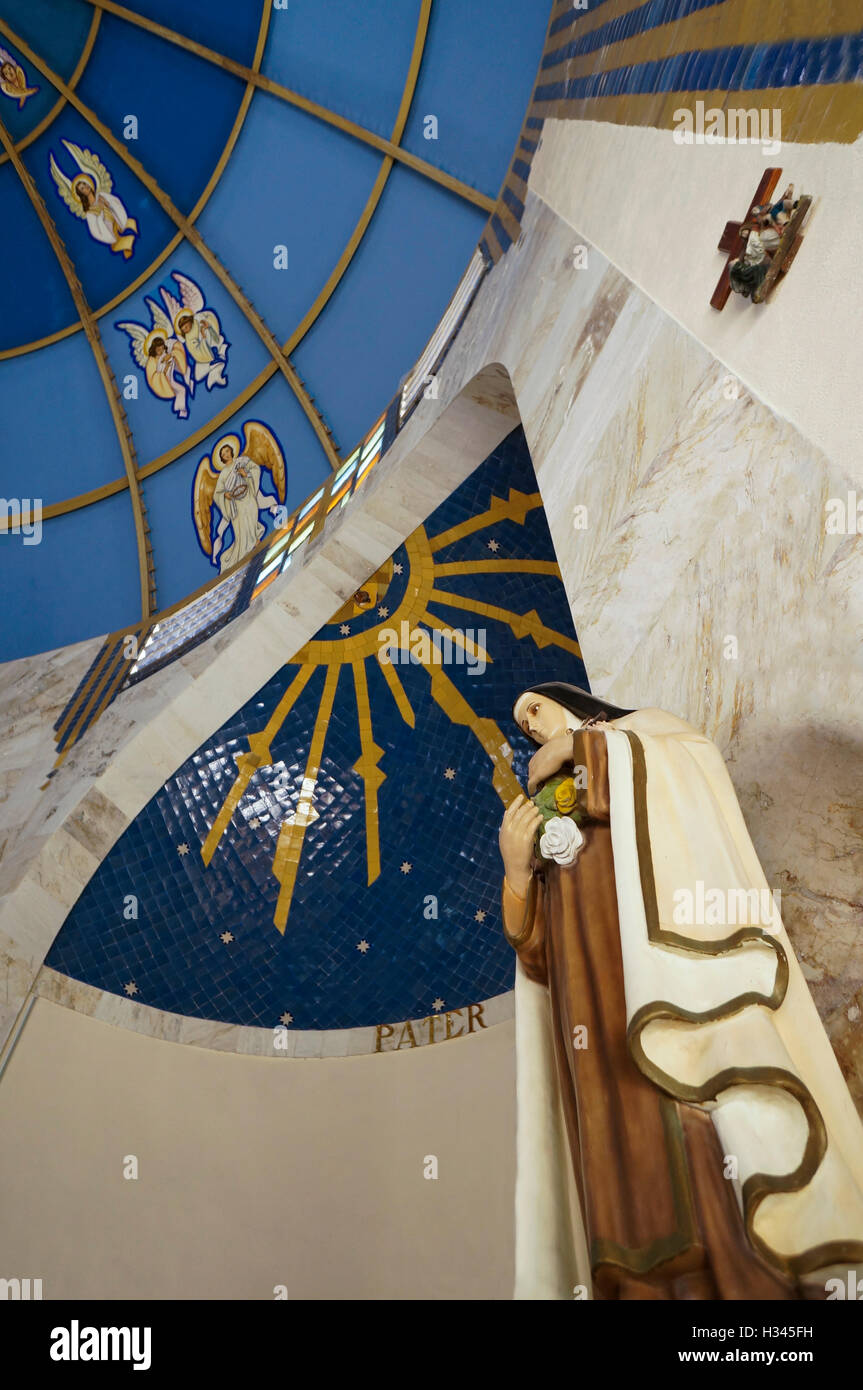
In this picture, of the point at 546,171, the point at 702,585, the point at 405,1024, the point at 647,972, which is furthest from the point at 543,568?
the point at 647,972

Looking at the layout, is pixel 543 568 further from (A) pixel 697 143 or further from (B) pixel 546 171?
(A) pixel 697 143

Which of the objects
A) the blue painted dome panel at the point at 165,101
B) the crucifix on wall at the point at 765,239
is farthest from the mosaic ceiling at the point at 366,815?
the blue painted dome panel at the point at 165,101

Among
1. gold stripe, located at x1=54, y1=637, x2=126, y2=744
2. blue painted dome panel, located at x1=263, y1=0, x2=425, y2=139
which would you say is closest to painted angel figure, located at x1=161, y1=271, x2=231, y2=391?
blue painted dome panel, located at x1=263, y1=0, x2=425, y2=139

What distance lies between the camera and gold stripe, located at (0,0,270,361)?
24.1 feet

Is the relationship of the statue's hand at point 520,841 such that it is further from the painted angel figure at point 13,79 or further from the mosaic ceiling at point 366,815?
the painted angel figure at point 13,79

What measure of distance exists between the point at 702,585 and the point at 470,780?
321cm

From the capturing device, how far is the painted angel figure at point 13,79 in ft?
27.0

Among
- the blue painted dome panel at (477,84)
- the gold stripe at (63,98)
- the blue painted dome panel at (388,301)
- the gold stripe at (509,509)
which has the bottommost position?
the gold stripe at (509,509)

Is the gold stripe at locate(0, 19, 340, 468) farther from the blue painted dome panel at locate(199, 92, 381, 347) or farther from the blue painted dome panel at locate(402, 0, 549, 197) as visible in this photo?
the blue painted dome panel at locate(402, 0, 549, 197)

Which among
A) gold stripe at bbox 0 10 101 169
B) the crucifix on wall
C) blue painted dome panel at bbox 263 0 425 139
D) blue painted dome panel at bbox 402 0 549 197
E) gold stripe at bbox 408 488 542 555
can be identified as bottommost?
the crucifix on wall

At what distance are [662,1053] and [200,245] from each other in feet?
25.1

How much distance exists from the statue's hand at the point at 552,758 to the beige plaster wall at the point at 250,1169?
11.9 ft

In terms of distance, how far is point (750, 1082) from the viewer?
148cm
